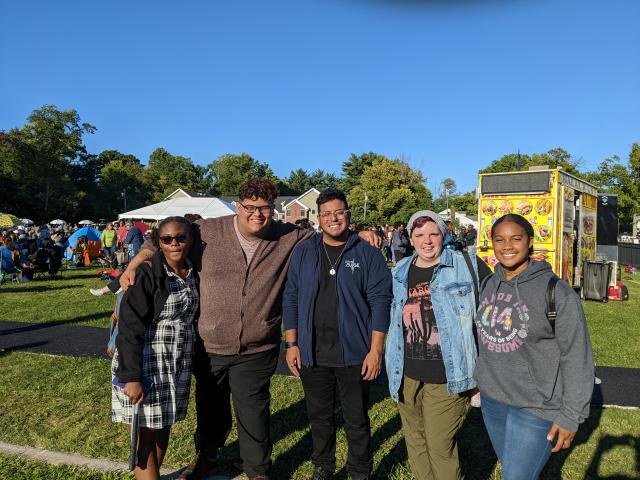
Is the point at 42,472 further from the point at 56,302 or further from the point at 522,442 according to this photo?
the point at 56,302

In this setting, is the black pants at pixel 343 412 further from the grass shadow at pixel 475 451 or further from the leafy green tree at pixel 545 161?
the leafy green tree at pixel 545 161

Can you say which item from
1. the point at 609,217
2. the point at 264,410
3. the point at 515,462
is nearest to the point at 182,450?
the point at 264,410

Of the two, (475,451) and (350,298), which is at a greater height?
(350,298)

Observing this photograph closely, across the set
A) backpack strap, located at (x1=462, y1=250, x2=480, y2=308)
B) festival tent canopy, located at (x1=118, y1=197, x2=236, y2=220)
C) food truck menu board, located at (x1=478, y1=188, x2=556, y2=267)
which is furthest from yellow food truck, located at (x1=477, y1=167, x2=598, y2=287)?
festival tent canopy, located at (x1=118, y1=197, x2=236, y2=220)

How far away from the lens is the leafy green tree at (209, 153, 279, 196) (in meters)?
96.6

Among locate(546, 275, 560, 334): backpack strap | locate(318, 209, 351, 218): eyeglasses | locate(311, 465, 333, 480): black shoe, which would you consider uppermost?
locate(318, 209, 351, 218): eyeglasses

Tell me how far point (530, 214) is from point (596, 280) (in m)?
2.52

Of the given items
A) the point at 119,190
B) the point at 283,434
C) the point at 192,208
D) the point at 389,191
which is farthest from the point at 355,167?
the point at 283,434

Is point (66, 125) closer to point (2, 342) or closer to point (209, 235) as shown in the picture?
point (2, 342)

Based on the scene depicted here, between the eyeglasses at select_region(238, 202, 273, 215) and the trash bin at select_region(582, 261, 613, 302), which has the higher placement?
the eyeglasses at select_region(238, 202, 273, 215)

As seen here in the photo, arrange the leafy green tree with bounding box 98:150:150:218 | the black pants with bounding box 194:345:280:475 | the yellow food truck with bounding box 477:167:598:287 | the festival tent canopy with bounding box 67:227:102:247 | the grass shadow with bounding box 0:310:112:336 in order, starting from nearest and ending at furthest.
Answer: the black pants with bounding box 194:345:280:475
the grass shadow with bounding box 0:310:112:336
the yellow food truck with bounding box 477:167:598:287
the festival tent canopy with bounding box 67:227:102:247
the leafy green tree with bounding box 98:150:150:218

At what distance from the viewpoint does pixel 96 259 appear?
20.7 m

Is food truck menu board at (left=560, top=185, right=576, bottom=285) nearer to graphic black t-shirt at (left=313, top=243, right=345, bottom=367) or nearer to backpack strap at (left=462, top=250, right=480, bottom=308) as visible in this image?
backpack strap at (left=462, top=250, right=480, bottom=308)

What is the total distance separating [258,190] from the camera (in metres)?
3.05
